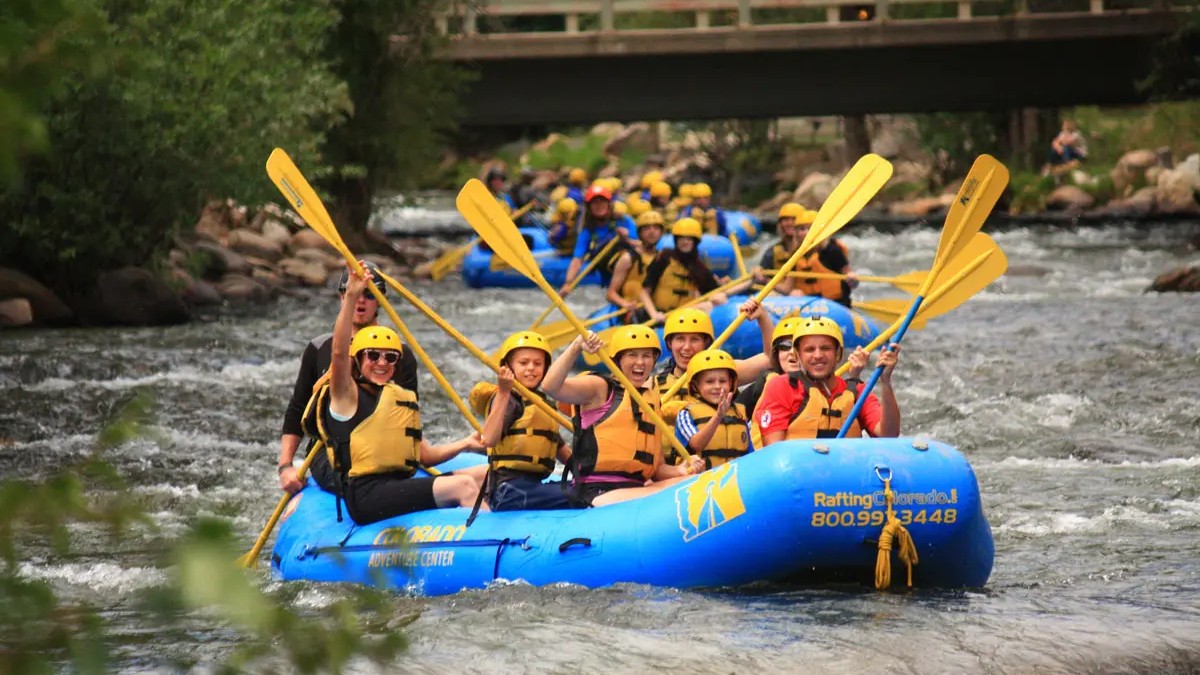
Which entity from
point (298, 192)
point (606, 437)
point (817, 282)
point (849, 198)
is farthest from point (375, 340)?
point (817, 282)

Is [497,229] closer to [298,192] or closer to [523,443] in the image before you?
[298,192]

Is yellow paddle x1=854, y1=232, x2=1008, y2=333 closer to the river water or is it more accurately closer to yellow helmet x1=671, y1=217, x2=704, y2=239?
the river water

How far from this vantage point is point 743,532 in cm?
580

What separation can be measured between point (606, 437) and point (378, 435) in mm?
830

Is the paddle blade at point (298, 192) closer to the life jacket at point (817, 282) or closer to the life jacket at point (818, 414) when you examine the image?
the life jacket at point (818, 414)

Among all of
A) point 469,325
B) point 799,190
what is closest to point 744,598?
point 469,325

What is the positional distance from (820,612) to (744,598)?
0.88 feet

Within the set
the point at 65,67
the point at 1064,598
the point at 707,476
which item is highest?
the point at 65,67

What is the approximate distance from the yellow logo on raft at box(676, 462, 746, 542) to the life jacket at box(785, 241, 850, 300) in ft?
22.3

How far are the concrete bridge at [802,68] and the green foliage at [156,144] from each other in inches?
367

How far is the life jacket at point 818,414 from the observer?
6.59 m

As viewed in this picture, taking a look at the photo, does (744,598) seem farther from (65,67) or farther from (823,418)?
(65,67)

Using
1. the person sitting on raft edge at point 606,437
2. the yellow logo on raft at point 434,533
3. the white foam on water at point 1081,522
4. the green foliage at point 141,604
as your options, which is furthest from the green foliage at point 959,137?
the green foliage at point 141,604

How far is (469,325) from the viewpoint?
16.5 meters
